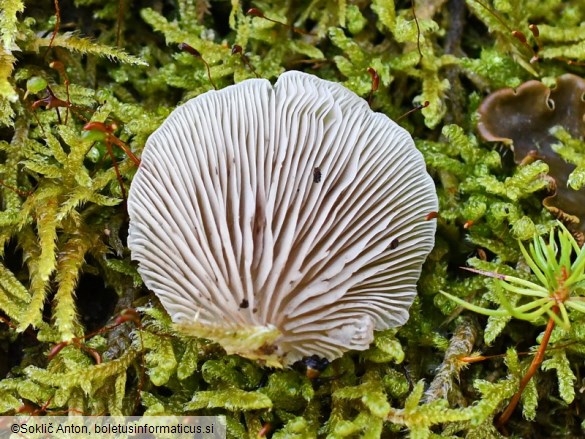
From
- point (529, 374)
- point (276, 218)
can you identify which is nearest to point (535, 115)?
point (529, 374)

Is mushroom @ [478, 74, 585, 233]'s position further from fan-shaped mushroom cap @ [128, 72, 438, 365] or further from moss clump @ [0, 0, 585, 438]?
fan-shaped mushroom cap @ [128, 72, 438, 365]

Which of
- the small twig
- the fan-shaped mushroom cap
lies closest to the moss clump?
the small twig

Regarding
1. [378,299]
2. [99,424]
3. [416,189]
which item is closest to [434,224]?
[416,189]

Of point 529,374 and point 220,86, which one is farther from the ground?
point 220,86

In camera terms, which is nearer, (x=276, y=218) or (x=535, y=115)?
(x=276, y=218)

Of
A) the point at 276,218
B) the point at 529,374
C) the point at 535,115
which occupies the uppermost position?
the point at 535,115

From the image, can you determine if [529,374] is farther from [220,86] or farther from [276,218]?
[220,86]
